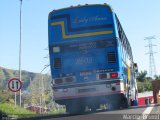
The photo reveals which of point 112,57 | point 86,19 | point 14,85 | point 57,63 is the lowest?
point 14,85

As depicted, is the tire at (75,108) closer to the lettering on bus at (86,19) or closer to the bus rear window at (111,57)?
the bus rear window at (111,57)

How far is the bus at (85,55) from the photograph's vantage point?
59.7ft

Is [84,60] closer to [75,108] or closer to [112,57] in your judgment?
[112,57]

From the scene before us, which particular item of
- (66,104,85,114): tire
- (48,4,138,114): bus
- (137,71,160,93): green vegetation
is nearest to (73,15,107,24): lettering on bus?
(48,4,138,114): bus

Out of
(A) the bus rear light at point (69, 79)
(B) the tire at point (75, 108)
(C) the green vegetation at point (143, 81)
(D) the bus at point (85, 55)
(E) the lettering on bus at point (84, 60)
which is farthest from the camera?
(C) the green vegetation at point (143, 81)

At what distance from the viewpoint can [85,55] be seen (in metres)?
18.6

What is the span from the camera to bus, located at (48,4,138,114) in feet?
59.7

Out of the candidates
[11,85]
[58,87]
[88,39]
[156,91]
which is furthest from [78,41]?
[156,91]

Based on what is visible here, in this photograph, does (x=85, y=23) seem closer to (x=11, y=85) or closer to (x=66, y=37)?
(x=66, y=37)

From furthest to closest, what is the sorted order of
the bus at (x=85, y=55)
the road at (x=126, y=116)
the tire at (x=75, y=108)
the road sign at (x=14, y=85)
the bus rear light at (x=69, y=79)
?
the road sign at (x=14, y=85) → the tire at (x=75, y=108) → the bus rear light at (x=69, y=79) → the bus at (x=85, y=55) → the road at (x=126, y=116)

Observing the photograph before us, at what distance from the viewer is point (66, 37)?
734 inches

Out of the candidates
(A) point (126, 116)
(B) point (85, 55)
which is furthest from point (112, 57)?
(A) point (126, 116)

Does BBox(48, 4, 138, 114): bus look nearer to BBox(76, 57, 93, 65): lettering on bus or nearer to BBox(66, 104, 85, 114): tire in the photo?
BBox(76, 57, 93, 65): lettering on bus

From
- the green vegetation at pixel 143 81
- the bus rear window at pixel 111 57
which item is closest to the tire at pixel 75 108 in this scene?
the bus rear window at pixel 111 57
